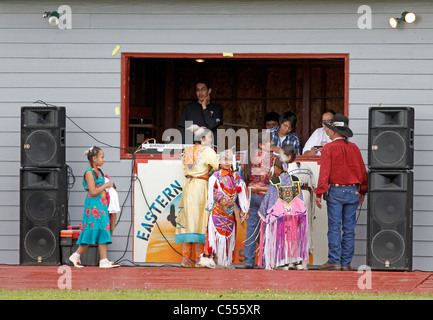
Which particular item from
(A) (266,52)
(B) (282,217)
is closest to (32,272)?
(B) (282,217)

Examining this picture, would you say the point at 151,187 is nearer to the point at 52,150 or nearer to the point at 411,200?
the point at 52,150

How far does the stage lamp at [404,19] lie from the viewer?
1055 cm

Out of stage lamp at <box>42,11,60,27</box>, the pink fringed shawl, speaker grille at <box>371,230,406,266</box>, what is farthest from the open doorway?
speaker grille at <box>371,230,406,266</box>

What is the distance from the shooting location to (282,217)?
10078 mm

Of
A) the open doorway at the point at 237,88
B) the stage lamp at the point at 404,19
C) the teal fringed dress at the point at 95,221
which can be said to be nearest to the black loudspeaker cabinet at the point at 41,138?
the teal fringed dress at the point at 95,221

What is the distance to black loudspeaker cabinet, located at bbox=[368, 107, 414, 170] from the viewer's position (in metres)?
10.0

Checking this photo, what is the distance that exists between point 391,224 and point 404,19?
7.73 feet

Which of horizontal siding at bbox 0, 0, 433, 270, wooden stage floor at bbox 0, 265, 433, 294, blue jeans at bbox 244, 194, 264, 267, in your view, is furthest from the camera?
horizontal siding at bbox 0, 0, 433, 270

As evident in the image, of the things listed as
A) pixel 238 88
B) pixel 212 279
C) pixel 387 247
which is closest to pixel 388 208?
pixel 387 247

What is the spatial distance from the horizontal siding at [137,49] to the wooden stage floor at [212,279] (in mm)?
902

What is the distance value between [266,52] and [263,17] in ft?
1.33

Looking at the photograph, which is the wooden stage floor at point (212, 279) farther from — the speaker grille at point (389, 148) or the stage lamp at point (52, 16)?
the stage lamp at point (52, 16)

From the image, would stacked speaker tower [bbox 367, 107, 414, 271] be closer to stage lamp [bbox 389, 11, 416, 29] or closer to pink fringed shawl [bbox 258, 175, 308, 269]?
pink fringed shawl [bbox 258, 175, 308, 269]

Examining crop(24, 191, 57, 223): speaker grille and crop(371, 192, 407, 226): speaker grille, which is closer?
crop(371, 192, 407, 226): speaker grille
